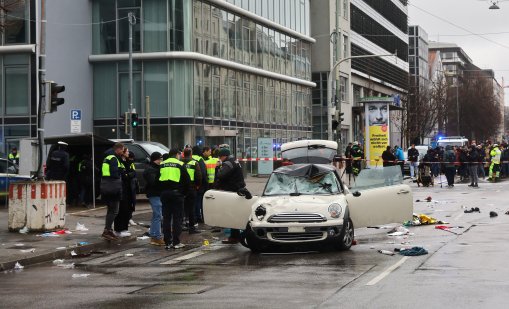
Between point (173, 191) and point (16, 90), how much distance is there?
29202 mm

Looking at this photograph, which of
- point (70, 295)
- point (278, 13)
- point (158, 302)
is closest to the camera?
point (158, 302)

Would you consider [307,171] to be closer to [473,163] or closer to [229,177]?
[229,177]

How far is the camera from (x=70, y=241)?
16.6 m

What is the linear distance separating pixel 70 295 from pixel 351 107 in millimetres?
64738

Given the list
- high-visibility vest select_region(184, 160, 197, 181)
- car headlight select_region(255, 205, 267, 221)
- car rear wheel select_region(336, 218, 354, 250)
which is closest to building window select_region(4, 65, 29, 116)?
high-visibility vest select_region(184, 160, 197, 181)

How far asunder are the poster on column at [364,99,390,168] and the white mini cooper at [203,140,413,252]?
26956mm

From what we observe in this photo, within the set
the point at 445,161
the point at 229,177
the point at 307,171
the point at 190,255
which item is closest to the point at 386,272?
the point at 190,255

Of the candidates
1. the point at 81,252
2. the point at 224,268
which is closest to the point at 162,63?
the point at 81,252

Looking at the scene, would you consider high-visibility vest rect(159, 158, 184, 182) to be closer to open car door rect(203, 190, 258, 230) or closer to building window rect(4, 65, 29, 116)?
open car door rect(203, 190, 258, 230)

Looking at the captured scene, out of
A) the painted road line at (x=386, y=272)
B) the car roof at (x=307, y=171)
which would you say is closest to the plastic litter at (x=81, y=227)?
the car roof at (x=307, y=171)

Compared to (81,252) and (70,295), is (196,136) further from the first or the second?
(70,295)

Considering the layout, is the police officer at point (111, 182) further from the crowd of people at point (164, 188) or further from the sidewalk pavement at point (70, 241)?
the sidewalk pavement at point (70, 241)

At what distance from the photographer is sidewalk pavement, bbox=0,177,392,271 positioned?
571 inches

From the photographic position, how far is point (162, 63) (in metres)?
44.9
